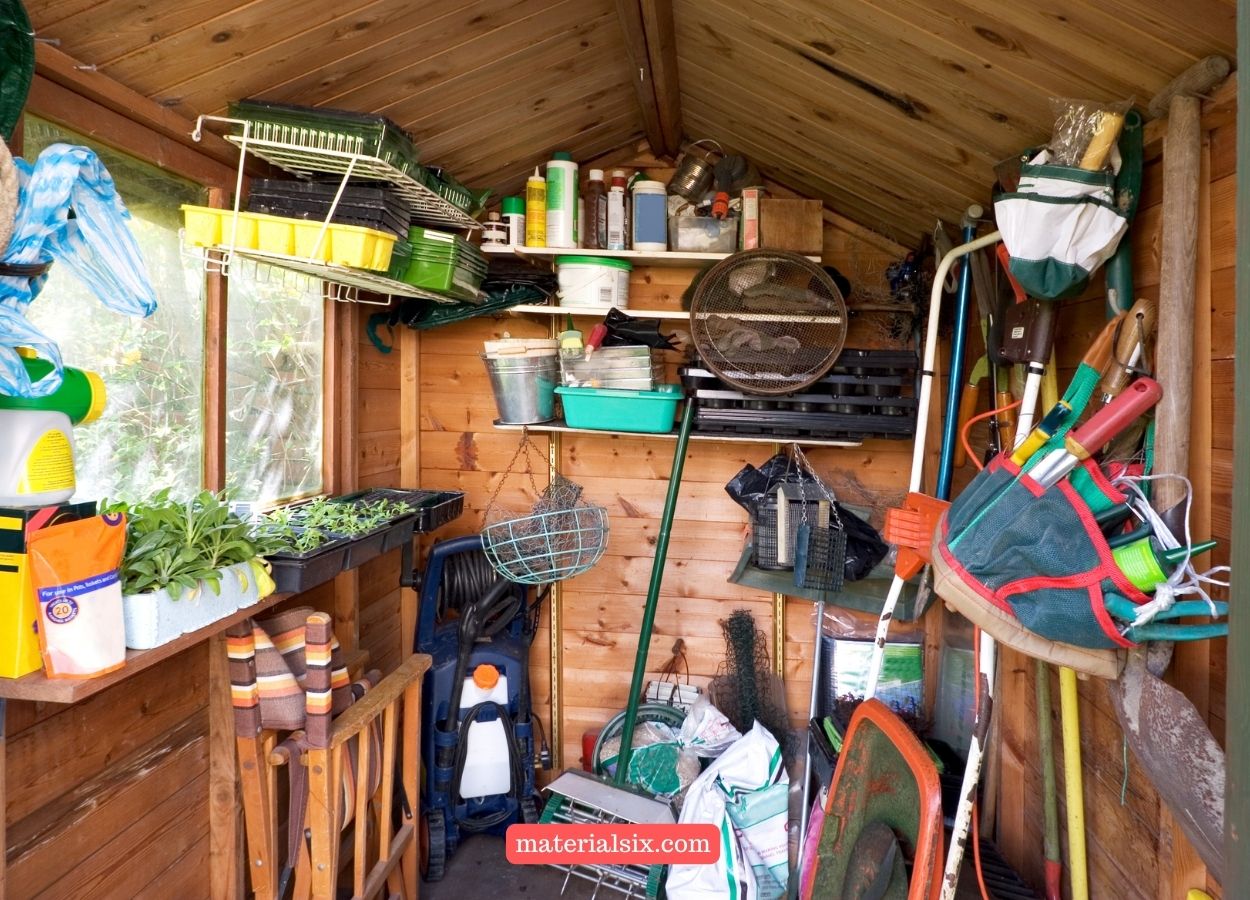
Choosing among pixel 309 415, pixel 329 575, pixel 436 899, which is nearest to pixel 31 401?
pixel 329 575

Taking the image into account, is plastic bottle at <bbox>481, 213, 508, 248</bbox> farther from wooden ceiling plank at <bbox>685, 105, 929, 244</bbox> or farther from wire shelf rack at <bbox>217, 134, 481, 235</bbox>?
wooden ceiling plank at <bbox>685, 105, 929, 244</bbox>

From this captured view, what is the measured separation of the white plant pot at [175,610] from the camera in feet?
4.02

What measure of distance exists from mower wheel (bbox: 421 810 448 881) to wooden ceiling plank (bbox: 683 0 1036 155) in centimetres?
238

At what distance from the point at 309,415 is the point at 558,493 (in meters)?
0.80

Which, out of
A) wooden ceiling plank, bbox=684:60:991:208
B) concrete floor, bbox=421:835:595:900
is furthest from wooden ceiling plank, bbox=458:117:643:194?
concrete floor, bbox=421:835:595:900

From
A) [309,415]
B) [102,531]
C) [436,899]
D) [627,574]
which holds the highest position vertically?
[309,415]

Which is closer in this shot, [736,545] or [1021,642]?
[1021,642]

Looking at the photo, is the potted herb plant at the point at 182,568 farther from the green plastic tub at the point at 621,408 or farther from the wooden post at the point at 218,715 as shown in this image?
the green plastic tub at the point at 621,408

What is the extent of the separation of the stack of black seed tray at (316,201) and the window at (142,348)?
170 mm

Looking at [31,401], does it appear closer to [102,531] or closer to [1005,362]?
[102,531]

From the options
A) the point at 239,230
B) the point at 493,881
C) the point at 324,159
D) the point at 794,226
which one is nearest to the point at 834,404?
the point at 794,226

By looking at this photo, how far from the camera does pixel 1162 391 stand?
1.28 m

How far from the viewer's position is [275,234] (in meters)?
1.61

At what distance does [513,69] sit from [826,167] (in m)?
0.95
